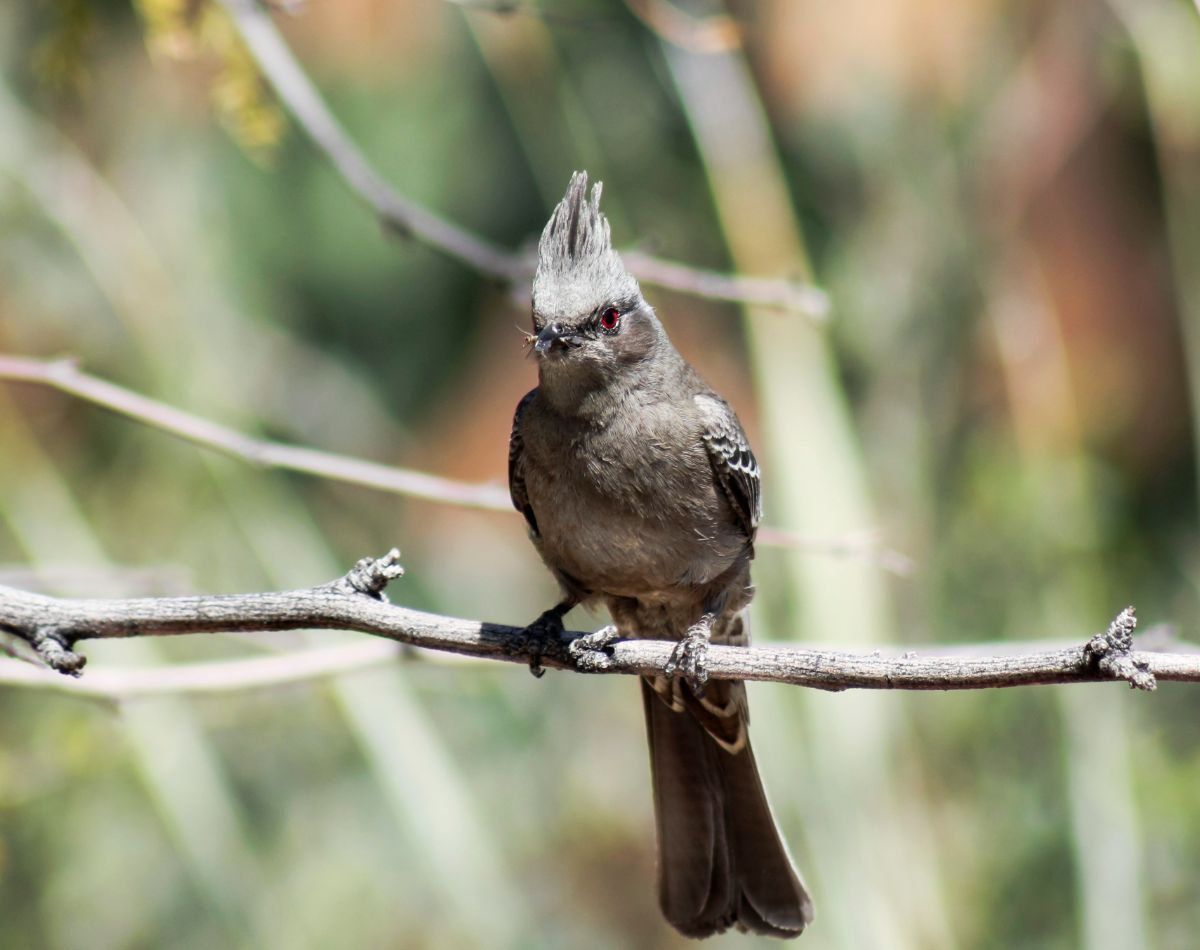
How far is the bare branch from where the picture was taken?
4.18 meters

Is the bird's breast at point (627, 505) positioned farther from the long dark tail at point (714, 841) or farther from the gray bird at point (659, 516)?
the long dark tail at point (714, 841)

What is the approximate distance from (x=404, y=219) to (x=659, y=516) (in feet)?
3.98

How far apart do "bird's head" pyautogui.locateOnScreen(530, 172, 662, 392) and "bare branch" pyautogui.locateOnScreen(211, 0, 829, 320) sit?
184 millimetres

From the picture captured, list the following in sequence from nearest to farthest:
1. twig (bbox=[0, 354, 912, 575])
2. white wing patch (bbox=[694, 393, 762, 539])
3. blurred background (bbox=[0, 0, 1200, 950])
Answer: twig (bbox=[0, 354, 912, 575]) < white wing patch (bbox=[694, 393, 762, 539]) < blurred background (bbox=[0, 0, 1200, 950])

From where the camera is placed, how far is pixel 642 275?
14.8ft

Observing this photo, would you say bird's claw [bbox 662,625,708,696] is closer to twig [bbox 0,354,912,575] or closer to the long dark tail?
twig [bbox 0,354,912,575]

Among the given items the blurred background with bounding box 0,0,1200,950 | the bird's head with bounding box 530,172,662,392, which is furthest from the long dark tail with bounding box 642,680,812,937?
the bird's head with bounding box 530,172,662,392

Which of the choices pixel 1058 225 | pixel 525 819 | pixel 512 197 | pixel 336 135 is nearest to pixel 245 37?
pixel 336 135

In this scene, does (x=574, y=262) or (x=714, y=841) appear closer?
(x=574, y=262)

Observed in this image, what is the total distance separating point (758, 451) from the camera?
29.3 feet

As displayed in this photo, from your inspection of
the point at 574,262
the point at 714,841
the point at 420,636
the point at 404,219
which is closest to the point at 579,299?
the point at 574,262

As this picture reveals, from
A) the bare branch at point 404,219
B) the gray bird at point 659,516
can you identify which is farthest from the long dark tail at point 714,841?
the bare branch at point 404,219

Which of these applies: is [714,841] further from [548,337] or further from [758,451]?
[758,451]

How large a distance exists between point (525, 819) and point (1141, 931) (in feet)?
10.2
